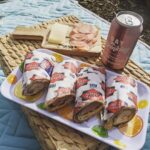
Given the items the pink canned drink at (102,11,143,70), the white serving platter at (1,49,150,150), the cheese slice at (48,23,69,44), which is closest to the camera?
the white serving platter at (1,49,150,150)

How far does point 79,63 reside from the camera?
0.95 m

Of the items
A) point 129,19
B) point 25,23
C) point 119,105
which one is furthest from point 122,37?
point 25,23

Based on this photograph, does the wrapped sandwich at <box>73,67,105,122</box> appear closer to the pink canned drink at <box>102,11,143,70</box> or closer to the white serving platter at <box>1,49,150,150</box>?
the white serving platter at <box>1,49,150,150</box>

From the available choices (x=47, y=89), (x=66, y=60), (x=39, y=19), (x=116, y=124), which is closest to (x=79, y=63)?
(x=66, y=60)

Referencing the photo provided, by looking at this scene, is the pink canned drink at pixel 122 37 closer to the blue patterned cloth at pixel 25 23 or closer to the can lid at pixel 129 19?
the can lid at pixel 129 19

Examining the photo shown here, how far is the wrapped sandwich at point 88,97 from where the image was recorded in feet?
2.50

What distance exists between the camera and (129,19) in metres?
0.88

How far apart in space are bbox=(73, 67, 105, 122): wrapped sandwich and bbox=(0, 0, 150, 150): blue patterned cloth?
26cm

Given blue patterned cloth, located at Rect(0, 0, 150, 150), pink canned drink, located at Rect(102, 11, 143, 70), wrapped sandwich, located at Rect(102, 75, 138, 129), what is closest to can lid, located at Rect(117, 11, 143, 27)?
pink canned drink, located at Rect(102, 11, 143, 70)

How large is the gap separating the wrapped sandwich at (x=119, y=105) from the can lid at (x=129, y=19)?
185 mm

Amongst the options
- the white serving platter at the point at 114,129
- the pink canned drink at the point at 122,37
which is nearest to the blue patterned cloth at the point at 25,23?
the white serving platter at the point at 114,129

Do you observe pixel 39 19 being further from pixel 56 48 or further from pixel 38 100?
pixel 38 100

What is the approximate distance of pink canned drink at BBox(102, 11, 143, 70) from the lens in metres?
0.86

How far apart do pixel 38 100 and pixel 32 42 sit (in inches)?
13.0
